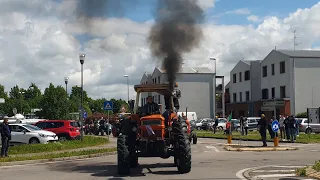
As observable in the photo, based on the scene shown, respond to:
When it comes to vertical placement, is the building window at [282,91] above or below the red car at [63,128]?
above

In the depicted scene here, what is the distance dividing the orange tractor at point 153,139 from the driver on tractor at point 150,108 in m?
0.09

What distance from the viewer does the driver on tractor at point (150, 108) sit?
15.3 meters

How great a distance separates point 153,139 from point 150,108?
1.23 meters

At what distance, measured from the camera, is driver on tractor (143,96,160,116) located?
1530 cm

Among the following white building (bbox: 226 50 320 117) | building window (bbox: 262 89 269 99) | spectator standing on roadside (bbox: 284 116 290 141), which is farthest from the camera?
building window (bbox: 262 89 269 99)

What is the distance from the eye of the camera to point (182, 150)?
46.7 ft

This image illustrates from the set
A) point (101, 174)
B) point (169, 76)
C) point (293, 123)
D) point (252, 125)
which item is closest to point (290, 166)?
point (169, 76)

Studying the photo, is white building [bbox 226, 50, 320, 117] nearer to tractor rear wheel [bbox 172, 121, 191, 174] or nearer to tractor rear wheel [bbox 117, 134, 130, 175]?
tractor rear wheel [bbox 172, 121, 191, 174]

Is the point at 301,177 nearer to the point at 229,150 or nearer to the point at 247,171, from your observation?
the point at 247,171

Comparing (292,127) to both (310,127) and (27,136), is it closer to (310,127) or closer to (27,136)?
(310,127)

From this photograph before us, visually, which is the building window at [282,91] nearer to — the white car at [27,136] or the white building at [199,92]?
the white building at [199,92]

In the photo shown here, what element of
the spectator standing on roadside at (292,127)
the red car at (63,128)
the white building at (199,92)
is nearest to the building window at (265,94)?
the white building at (199,92)

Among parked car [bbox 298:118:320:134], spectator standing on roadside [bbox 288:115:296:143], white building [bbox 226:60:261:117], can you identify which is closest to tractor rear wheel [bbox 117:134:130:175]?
spectator standing on roadside [bbox 288:115:296:143]

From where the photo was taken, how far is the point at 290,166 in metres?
16.3
